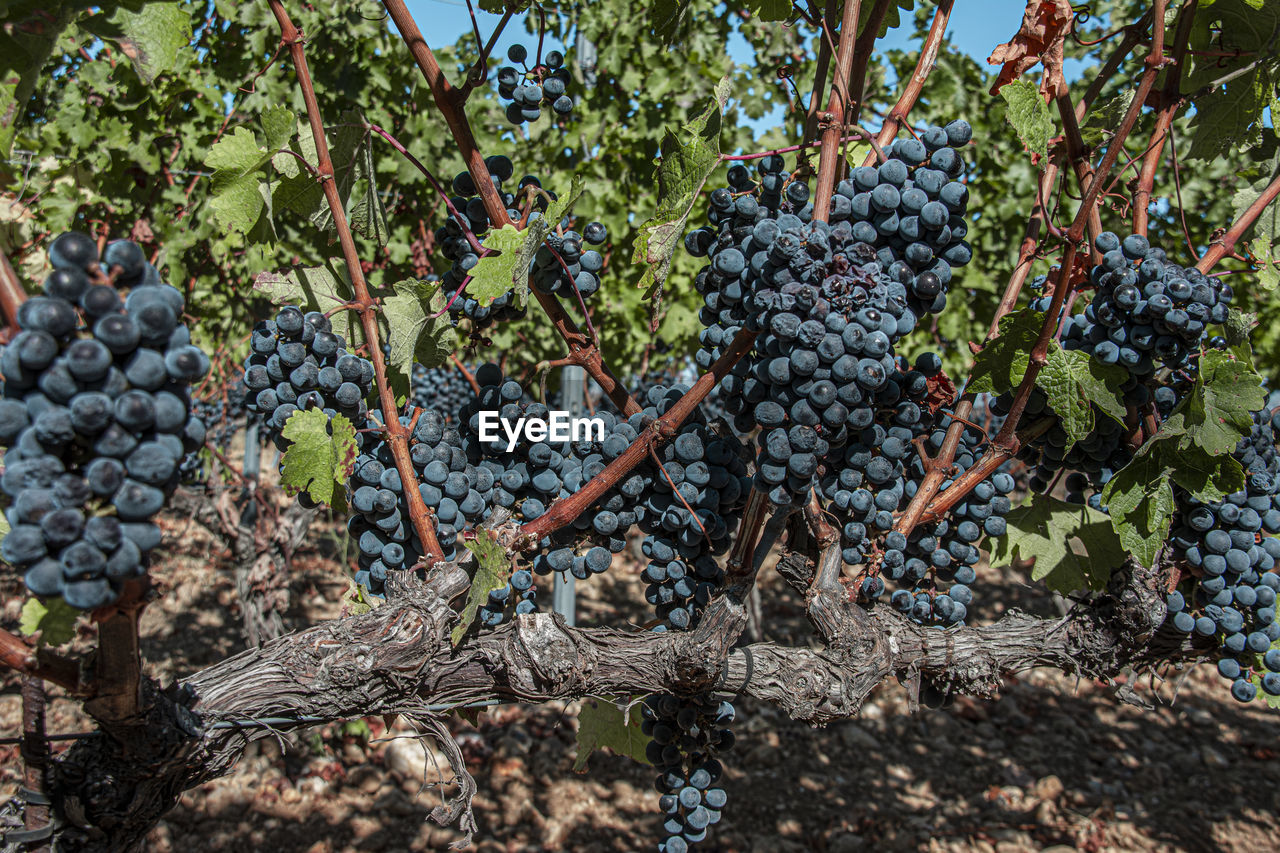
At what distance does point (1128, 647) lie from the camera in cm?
179

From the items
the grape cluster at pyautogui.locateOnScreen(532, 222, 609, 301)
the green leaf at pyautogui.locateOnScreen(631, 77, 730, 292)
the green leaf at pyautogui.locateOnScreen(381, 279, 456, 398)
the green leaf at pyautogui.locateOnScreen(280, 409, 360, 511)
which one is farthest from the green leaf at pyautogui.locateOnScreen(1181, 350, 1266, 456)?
the green leaf at pyautogui.locateOnScreen(280, 409, 360, 511)

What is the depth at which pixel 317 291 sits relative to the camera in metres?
1.63

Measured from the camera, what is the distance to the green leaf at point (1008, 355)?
146cm

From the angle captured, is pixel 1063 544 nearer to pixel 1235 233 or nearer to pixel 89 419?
pixel 1235 233

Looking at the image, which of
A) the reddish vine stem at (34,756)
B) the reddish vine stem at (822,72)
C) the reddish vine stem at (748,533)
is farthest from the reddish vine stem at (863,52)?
the reddish vine stem at (34,756)

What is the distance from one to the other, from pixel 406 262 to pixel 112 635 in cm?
403

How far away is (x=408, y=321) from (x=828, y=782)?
3584 mm

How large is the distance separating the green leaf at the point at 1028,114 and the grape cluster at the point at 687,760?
120 cm

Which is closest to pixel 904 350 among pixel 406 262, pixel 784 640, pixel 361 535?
pixel 784 640

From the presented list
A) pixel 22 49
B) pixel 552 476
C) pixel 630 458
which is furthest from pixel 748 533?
pixel 22 49

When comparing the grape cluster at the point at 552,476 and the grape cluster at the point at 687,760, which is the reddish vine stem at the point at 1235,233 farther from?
the grape cluster at the point at 687,760

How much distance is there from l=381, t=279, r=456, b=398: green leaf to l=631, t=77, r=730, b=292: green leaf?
414 millimetres

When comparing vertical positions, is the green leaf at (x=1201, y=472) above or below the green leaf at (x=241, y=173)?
below

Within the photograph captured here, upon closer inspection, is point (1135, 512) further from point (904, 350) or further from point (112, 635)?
point (904, 350)
